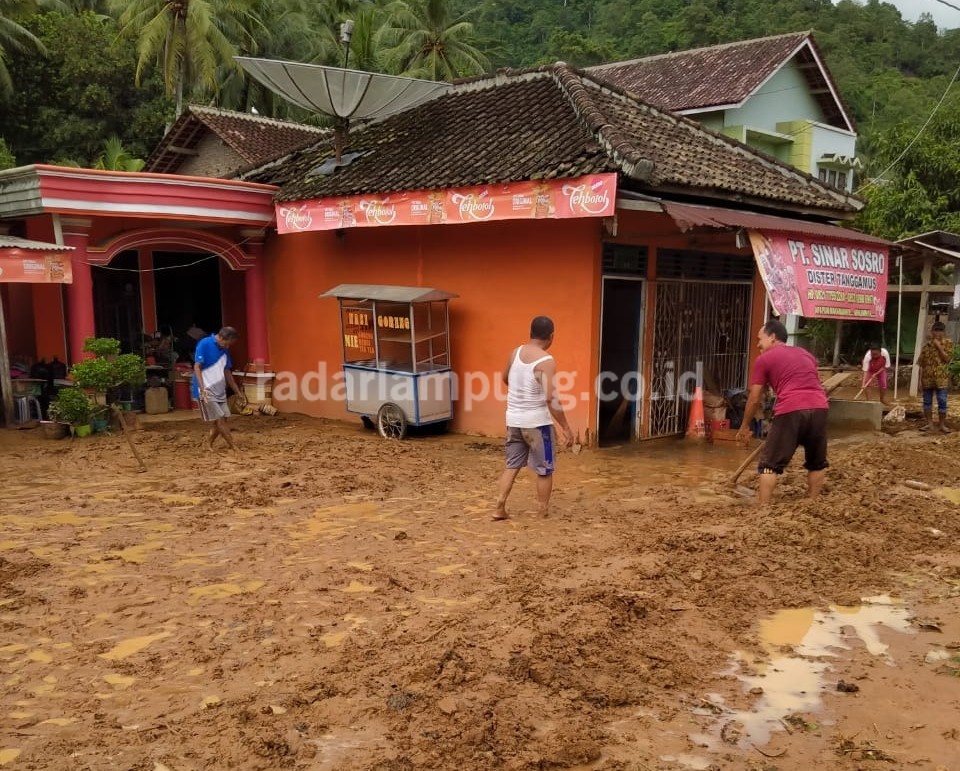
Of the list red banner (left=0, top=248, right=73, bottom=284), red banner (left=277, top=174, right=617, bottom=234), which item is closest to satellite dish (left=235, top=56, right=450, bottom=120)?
red banner (left=277, top=174, right=617, bottom=234)

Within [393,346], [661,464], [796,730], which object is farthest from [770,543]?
[393,346]

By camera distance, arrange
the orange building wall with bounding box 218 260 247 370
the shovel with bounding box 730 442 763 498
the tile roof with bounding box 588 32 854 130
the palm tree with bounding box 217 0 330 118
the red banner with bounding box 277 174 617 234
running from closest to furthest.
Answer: the shovel with bounding box 730 442 763 498 < the red banner with bounding box 277 174 617 234 < the orange building wall with bounding box 218 260 247 370 < the tile roof with bounding box 588 32 854 130 < the palm tree with bounding box 217 0 330 118

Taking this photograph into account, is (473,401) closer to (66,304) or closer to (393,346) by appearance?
(393,346)

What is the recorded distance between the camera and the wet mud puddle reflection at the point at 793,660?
11.3ft

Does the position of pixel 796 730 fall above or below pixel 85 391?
below

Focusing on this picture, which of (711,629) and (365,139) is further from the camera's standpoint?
(365,139)

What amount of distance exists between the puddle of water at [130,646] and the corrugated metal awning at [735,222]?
Result: 6220 millimetres

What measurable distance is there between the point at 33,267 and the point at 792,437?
8.81 m

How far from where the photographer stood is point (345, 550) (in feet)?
19.4

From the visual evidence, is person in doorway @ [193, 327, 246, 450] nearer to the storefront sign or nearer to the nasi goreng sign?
the storefront sign

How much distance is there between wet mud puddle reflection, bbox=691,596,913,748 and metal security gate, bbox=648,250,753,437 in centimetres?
594

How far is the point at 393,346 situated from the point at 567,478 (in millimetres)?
3554

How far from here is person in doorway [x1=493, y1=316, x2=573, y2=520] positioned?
6254 millimetres

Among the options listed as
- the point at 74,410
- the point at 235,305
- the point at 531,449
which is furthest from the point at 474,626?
the point at 235,305
